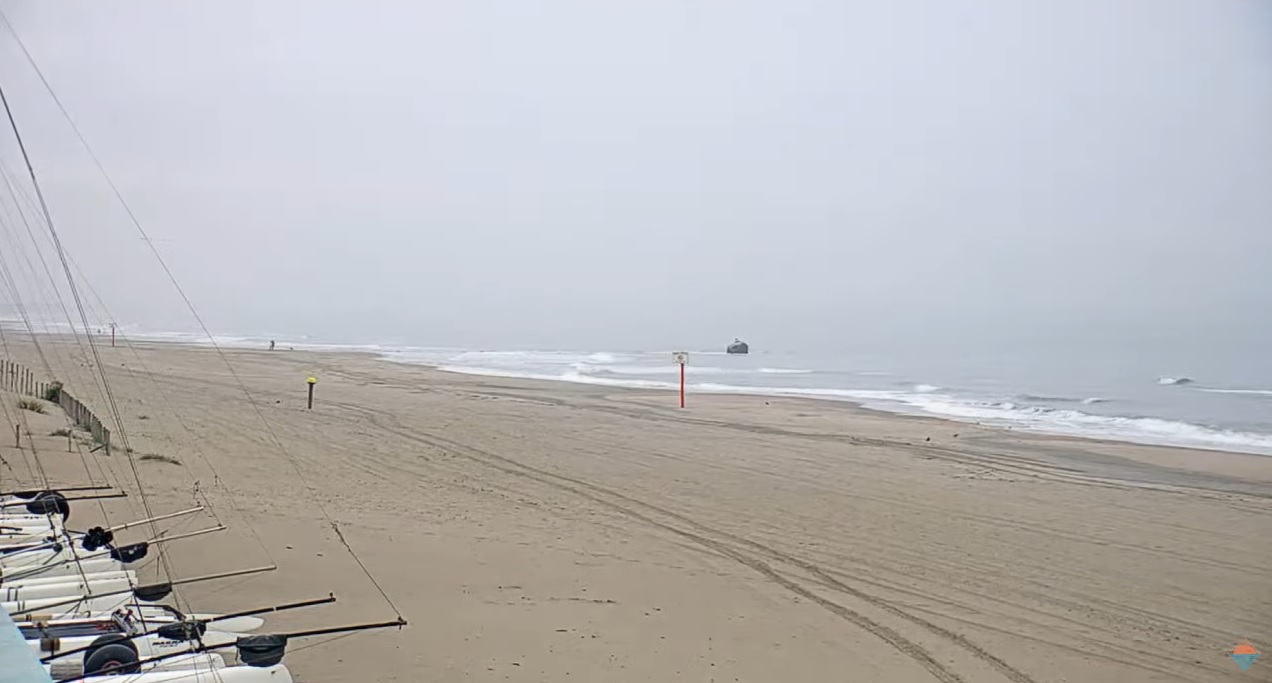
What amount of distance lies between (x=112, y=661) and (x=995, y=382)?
3933cm

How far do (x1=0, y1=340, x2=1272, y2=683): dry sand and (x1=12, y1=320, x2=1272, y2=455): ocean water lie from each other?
576 cm

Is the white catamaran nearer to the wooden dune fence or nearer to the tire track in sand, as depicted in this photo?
the tire track in sand

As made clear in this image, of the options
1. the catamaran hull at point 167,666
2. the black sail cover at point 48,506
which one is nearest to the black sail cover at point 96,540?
the black sail cover at point 48,506

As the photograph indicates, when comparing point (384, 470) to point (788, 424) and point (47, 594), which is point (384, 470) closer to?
point (47, 594)

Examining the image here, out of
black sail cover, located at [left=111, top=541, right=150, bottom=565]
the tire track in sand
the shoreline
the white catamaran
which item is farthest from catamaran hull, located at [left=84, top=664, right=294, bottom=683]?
the shoreline

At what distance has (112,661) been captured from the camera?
4.71m

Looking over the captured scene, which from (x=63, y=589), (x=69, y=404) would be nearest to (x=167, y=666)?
(x=63, y=589)

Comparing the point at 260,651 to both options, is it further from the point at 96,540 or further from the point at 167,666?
the point at 96,540

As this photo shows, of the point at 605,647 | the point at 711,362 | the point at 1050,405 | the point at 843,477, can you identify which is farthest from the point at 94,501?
the point at 711,362

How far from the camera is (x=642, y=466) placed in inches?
587

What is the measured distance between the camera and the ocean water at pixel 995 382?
80.0 ft

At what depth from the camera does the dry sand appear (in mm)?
6469

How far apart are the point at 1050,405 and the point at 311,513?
2603 centimetres

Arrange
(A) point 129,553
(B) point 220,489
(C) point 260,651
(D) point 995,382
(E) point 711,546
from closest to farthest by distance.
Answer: (C) point 260,651 → (A) point 129,553 → (E) point 711,546 → (B) point 220,489 → (D) point 995,382
